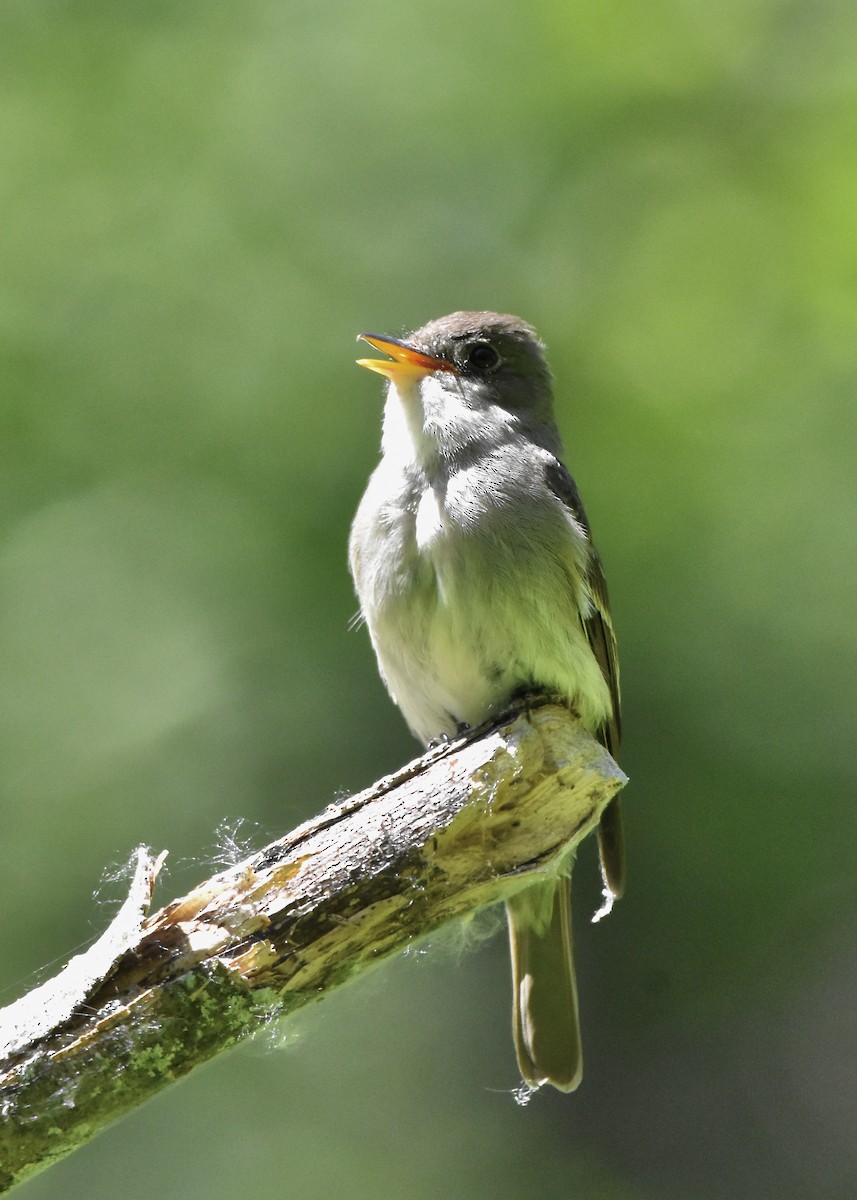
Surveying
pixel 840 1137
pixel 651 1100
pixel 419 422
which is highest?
pixel 419 422

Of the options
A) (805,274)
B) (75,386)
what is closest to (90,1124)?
(75,386)

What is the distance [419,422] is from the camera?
14.5 ft

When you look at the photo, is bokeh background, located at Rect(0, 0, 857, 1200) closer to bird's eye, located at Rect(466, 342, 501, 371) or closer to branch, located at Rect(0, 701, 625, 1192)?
bird's eye, located at Rect(466, 342, 501, 371)

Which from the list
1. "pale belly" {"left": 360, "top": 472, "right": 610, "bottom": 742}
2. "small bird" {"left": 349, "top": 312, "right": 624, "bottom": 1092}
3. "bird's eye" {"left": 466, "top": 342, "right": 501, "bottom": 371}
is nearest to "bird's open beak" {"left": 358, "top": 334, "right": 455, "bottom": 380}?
"small bird" {"left": 349, "top": 312, "right": 624, "bottom": 1092}

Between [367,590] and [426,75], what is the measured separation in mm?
2710

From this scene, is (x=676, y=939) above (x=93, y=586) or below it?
below

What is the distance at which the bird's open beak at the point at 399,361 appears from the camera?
4.45 metres

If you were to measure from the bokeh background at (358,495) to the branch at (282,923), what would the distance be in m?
1.55

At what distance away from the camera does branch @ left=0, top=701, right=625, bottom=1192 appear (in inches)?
104

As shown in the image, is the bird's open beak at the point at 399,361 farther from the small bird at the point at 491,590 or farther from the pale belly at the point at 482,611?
the pale belly at the point at 482,611

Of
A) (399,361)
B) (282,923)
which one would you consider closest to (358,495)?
(399,361)

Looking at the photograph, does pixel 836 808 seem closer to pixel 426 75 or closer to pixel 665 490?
pixel 665 490

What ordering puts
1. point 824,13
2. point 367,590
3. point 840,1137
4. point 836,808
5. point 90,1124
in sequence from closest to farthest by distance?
point 90,1124 → point 367,590 → point 836,808 → point 840,1137 → point 824,13

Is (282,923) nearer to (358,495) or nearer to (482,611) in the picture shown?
(482,611)
